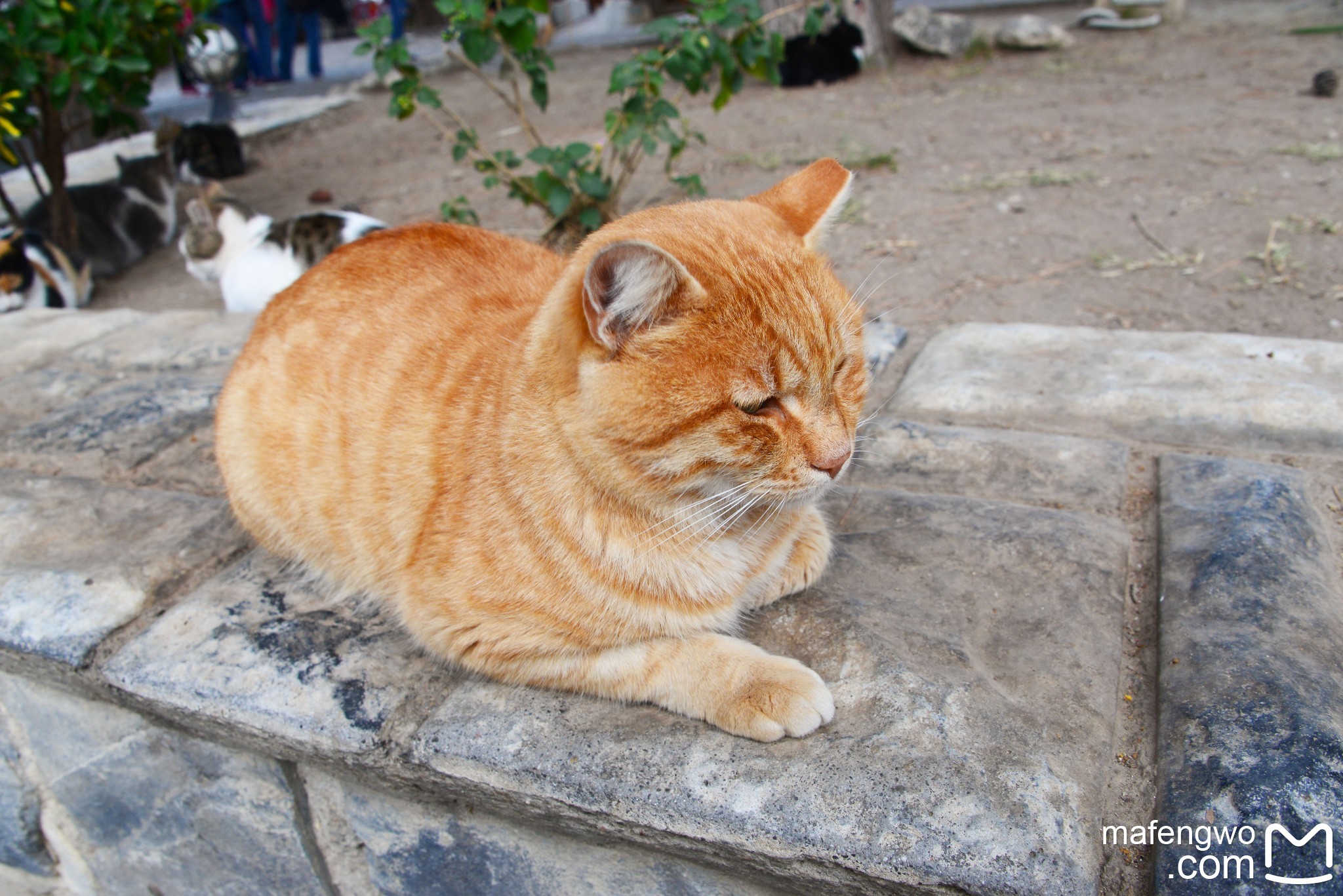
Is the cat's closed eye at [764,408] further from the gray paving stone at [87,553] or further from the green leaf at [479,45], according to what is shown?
the green leaf at [479,45]

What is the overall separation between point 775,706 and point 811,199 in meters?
0.98

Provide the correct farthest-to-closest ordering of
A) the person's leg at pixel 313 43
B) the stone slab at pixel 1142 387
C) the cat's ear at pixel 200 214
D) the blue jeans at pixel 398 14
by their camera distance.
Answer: the blue jeans at pixel 398 14, the person's leg at pixel 313 43, the cat's ear at pixel 200 214, the stone slab at pixel 1142 387

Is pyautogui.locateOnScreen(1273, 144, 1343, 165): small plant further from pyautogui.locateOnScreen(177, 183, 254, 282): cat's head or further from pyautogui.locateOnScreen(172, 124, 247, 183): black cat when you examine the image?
pyautogui.locateOnScreen(172, 124, 247, 183): black cat

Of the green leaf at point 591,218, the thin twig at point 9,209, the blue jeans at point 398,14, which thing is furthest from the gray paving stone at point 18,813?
the blue jeans at point 398,14

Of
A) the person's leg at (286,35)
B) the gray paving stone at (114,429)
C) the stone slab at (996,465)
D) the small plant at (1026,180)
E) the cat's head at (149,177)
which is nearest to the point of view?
the stone slab at (996,465)

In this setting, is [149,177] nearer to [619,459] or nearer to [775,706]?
[619,459]

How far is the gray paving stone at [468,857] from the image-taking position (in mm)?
1563

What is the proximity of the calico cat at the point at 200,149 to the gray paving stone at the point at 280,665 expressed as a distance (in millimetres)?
6320

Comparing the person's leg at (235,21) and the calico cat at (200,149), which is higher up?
the person's leg at (235,21)

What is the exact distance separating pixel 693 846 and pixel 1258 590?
1.10 m

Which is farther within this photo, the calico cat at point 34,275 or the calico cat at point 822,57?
the calico cat at point 822,57

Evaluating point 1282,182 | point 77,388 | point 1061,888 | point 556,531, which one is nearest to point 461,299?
point 556,531

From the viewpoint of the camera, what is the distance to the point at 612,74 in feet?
13.3

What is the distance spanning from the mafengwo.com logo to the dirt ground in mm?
2006
